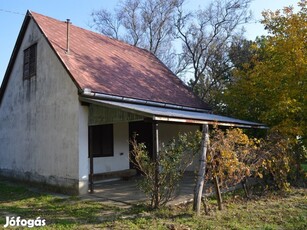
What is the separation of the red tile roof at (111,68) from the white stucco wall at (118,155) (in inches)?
82.0

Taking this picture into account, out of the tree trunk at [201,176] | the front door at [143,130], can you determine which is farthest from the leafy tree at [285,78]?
the front door at [143,130]

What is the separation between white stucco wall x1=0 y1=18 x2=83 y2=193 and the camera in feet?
34.4

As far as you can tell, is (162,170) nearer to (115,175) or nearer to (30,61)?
(115,175)

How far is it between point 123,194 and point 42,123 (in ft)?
15.1

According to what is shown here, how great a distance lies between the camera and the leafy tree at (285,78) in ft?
37.0

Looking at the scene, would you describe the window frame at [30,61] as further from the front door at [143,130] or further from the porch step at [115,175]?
the porch step at [115,175]

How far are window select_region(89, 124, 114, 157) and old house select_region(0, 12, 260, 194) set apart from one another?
4 cm

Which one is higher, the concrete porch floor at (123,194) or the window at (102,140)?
the window at (102,140)

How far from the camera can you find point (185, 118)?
897 cm

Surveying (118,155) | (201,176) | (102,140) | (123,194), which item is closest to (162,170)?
(201,176)

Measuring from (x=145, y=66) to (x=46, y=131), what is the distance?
674 centimetres

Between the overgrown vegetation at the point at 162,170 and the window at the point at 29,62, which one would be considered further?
the window at the point at 29,62

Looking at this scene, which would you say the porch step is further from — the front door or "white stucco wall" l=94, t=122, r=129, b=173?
the front door

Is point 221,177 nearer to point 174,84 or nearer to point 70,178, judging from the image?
point 70,178
